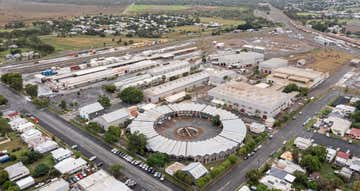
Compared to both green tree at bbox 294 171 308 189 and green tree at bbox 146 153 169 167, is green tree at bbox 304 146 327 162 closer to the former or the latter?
green tree at bbox 294 171 308 189

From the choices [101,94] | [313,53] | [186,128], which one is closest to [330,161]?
[186,128]

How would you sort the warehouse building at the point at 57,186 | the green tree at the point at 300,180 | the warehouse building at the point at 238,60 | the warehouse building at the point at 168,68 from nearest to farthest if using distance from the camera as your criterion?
the warehouse building at the point at 57,186 < the green tree at the point at 300,180 < the warehouse building at the point at 168,68 < the warehouse building at the point at 238,60

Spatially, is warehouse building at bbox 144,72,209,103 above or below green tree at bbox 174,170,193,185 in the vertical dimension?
above

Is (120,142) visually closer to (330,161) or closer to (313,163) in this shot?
(313,163)

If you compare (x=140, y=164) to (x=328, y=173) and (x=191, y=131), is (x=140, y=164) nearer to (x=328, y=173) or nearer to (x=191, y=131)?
(x=191, y=131)

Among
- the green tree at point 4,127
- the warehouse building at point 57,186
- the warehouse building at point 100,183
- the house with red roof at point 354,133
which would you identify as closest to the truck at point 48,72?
the green tree at point 4,127

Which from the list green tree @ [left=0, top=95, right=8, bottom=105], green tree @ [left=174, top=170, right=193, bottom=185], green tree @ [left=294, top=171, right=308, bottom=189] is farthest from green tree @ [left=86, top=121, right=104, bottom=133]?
green tree @ [left=294, top=171, right=308, bottom=189]

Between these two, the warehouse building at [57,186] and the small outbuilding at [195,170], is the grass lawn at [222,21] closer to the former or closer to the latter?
the small outbuilding at [195,170]
